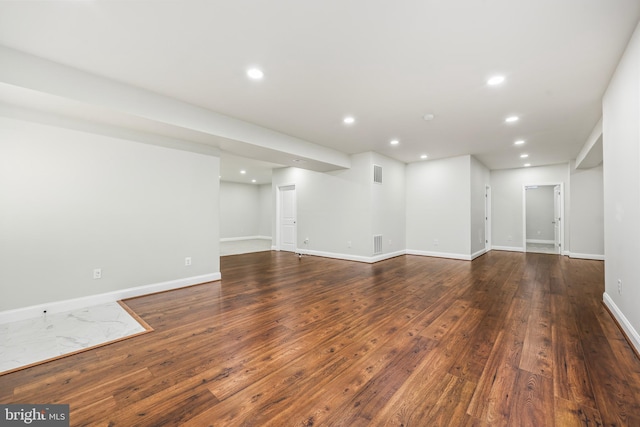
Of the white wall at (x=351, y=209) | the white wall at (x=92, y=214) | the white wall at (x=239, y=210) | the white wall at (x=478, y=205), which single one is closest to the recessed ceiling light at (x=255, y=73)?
the white wall at (x=92, y=214)

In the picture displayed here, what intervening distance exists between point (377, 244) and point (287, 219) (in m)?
3.17

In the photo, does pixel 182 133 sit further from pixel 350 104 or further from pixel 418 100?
pixel 418 100

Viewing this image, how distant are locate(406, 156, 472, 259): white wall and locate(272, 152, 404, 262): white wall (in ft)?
1.15

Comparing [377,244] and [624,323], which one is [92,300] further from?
[624,323]

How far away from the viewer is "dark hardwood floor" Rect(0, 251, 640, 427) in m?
1.57

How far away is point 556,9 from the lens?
1911 millimetres

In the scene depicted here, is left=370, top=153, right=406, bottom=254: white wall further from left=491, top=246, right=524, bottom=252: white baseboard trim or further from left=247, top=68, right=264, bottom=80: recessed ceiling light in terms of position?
left=247, top=68, right=264, bottom=80: recessed ceiling light

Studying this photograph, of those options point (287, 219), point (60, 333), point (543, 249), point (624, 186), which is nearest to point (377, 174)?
point (287, 219)

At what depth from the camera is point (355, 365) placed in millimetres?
2059

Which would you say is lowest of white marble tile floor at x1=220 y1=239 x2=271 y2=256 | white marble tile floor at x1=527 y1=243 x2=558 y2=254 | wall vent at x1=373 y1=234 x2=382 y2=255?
white marble tile floor at x1=527 y1=243 x2=558 y2=254

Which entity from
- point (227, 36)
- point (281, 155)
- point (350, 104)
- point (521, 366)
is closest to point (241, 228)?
point (281, 155)

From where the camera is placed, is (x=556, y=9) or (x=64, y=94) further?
(x=64, y=94)

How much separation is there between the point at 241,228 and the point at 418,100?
31.6 ft

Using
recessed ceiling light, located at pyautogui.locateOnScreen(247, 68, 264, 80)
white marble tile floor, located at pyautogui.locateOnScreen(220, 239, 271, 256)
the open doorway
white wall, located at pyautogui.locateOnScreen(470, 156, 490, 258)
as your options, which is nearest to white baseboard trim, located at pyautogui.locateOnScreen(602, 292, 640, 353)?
white wall, located at pyautogui.locateOnScreen(470, 156, 490, 258)
